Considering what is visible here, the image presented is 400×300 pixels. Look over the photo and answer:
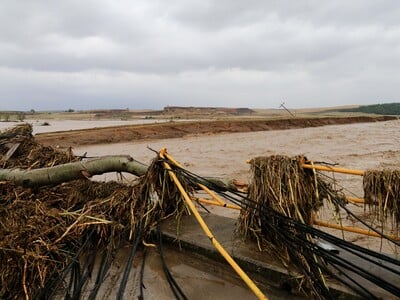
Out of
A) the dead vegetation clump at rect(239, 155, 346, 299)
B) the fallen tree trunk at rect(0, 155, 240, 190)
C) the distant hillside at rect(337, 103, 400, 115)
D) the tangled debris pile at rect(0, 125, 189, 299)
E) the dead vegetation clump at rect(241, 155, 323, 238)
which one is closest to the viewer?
the dead vegetation clump at rect(239, 155, 346, 299)

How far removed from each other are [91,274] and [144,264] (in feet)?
1.53

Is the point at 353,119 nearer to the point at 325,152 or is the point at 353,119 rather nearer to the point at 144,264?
the point at 325,152

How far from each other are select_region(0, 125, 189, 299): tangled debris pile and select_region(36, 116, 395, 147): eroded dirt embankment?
10.2 meters

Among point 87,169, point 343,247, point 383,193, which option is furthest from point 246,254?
point 87,169

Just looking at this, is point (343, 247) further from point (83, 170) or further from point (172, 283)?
point (83, 170)

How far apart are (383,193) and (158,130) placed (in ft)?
53.0

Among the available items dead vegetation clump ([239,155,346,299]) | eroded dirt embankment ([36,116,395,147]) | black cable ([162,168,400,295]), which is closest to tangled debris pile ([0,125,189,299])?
black cable ([162,168,400,295])

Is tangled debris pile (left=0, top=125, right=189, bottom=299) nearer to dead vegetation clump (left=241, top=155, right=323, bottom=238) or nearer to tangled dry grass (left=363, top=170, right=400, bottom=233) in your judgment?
dead vegetation clump (left=241, top=155, right=323, bottom=238)

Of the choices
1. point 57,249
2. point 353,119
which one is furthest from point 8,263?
point 353,119

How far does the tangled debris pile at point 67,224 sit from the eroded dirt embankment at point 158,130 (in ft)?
33.4

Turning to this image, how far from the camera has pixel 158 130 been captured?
1828cm

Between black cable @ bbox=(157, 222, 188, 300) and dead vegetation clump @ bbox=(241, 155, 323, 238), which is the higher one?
dead vegetation clump @ bbox=(241, 155, 323, 238)

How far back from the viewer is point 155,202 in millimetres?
3557

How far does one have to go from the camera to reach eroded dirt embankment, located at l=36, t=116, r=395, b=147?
15016mm
